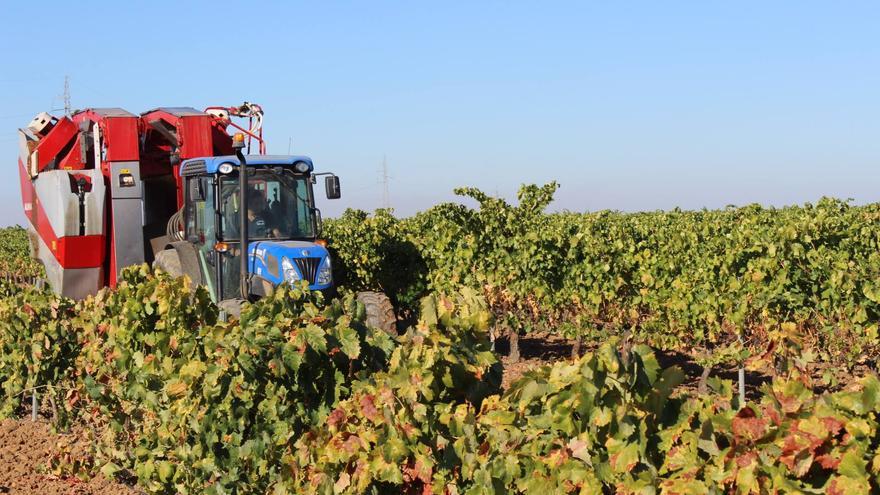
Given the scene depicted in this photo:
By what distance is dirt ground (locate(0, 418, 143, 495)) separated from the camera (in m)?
6.91

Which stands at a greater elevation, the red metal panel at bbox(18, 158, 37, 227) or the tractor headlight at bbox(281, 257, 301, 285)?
the red metal panel at bbox(18, 158, 37, 227)

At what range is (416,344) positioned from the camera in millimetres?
3930

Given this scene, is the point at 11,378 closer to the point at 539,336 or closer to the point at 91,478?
the point at 91,478

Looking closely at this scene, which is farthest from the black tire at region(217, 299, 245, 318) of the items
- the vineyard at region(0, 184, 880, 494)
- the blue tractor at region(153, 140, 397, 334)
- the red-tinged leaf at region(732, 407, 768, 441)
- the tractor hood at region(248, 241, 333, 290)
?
the red-tinged leaf at region(732, 407, 768, 441)

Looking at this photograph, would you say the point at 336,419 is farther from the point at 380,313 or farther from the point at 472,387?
the point at 380,313

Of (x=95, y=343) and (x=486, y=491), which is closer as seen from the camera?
(x=486, y=491)

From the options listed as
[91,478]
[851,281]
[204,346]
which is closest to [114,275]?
[91,478]

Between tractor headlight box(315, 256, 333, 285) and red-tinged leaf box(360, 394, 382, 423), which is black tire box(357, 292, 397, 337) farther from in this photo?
red-tinged leaf box(360, 394, 382, 423)

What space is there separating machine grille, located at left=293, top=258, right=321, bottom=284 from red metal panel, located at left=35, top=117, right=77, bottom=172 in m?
4.00

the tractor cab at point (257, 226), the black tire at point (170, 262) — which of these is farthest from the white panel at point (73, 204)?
the tractor cab at point (257, 226)

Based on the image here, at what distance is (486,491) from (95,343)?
176 inches

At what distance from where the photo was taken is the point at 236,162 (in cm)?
930

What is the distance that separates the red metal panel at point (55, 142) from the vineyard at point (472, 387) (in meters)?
2.33

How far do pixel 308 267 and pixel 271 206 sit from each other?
2.49ft
